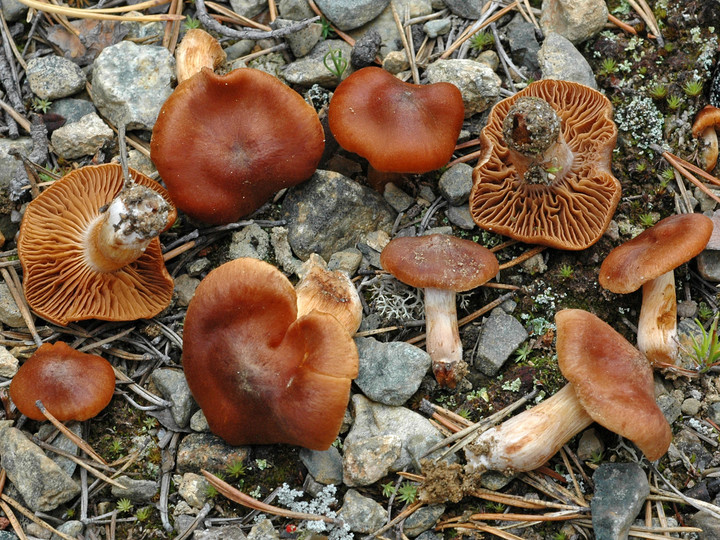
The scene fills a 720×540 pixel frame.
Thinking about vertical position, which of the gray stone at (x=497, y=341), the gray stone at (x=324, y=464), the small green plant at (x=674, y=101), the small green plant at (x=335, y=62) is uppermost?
the small green plant at (x=335, y=62)

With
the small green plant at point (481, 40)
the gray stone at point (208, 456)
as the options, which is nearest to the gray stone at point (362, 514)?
the gray stone at point (208, 456)

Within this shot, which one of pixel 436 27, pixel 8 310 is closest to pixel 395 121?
pixel 436 27

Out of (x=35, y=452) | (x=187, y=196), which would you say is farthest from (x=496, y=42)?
(x=35, y=452)

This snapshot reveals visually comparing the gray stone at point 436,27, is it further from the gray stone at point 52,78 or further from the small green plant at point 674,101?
the gray stone at point 52,78

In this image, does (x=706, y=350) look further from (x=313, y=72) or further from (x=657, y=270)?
(x=313, y=72)

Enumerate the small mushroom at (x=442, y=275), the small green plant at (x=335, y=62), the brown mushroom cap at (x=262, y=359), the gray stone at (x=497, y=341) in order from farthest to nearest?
the small green plant at (x=335, y=62) < the gray stone at (x=497, y=341) < the small mushroom at (x=442, y=275) < the brown mushroom cap at (x=262, y=359)

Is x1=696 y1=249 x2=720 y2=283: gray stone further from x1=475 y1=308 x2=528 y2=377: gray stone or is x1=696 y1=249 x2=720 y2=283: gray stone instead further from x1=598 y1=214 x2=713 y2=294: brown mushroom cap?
x1=475 y1=308 x2=528 y2=377: gray stone
